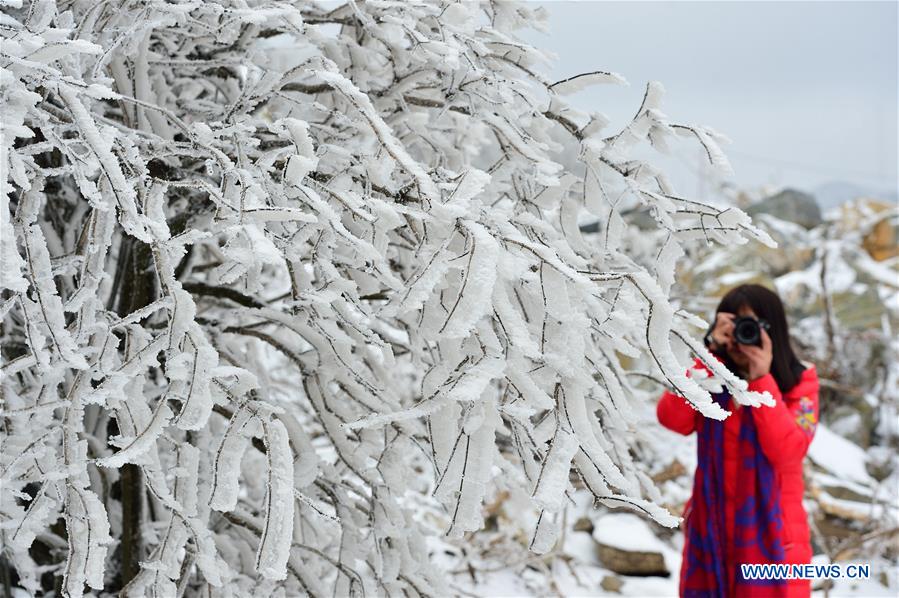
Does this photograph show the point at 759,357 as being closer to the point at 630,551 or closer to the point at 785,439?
the point at 785,439

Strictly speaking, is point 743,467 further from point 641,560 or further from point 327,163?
point 641,560

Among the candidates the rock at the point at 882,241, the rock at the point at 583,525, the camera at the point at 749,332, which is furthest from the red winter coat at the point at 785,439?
the rock at the point at 882,241

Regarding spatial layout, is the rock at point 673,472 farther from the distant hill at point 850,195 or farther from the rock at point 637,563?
the distant hill at point 850,195

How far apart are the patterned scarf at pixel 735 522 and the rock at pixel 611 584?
4.86 ft

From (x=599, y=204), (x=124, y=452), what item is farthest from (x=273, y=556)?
(x=599, y=204)

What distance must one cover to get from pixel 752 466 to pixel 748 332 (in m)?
0.40

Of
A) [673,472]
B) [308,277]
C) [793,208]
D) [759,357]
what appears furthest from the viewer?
[793,208]

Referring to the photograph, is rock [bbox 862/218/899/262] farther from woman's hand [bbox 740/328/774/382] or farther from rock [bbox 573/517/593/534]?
woman's hand [bbox 740/328/774/382]

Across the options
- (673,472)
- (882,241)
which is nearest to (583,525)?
(673,472)

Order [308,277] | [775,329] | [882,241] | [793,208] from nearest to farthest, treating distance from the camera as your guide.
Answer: [308,277]
[775,329]
[882,241]
[793,208]

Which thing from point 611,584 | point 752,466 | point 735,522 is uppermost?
point 752,466

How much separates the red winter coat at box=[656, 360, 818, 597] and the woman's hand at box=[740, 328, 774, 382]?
0.02 meters

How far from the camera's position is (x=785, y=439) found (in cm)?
204

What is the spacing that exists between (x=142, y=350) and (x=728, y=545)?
1.78 m
